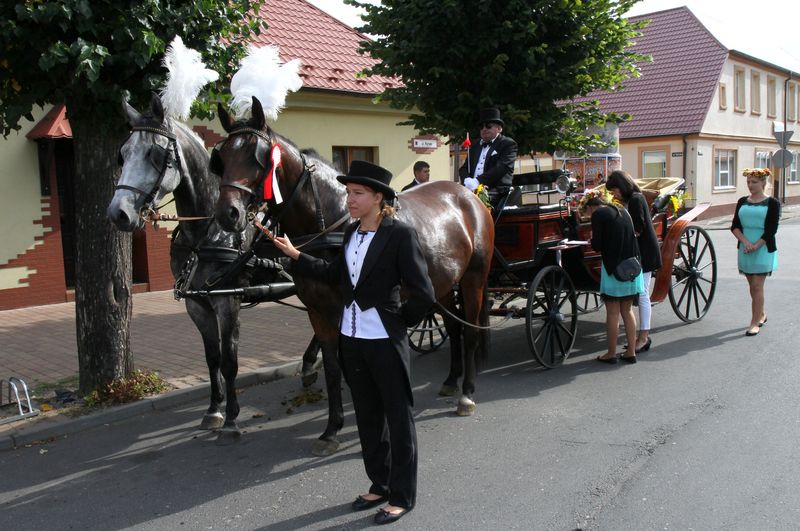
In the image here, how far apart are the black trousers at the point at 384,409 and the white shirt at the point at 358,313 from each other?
4 centimetres

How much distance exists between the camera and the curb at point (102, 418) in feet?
16.8

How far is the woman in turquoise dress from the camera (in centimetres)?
770

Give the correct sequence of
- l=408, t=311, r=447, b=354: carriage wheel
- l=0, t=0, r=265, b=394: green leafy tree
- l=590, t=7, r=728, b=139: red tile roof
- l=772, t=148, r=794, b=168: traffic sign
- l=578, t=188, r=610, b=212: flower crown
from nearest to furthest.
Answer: l=0, t=0, r=265, b=394: green leafy tree
l=578, t=188, r=610, b=212: flower crown
l=408, t=311, r=447, b=354: carriage wheel
l=772, t=148, r=794, b=168: traffic sign
l=590, t=7, r=728, b=139: red tile roof

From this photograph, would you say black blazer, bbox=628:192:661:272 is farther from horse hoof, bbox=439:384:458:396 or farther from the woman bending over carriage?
horse hoof, bbox=439:384:458:396

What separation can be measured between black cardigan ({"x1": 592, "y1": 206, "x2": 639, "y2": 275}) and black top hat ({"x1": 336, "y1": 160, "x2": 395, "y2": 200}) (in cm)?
360

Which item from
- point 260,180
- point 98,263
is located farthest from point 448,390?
point 98,263

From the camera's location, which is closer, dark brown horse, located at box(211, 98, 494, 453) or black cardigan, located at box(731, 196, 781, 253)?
dark brown horse, located at box(211, 98, 494, 453)

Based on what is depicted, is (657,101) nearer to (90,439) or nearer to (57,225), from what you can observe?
(57,225)

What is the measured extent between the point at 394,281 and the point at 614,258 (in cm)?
375

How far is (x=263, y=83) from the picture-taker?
4340 millimetres

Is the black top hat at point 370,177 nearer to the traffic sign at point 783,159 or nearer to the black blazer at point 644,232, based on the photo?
the black blazer at point 644,232

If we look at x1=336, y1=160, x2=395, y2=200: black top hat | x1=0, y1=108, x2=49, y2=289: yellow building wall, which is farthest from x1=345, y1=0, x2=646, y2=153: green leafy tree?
x1=0, y1=108, x2=49, y2=289: yellow building wall

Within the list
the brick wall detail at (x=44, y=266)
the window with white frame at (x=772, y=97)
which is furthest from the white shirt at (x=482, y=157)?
the window with white frame at (x=772, y=97)

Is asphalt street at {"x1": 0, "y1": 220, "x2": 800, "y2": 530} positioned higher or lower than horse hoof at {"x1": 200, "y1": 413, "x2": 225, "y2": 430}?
lower
